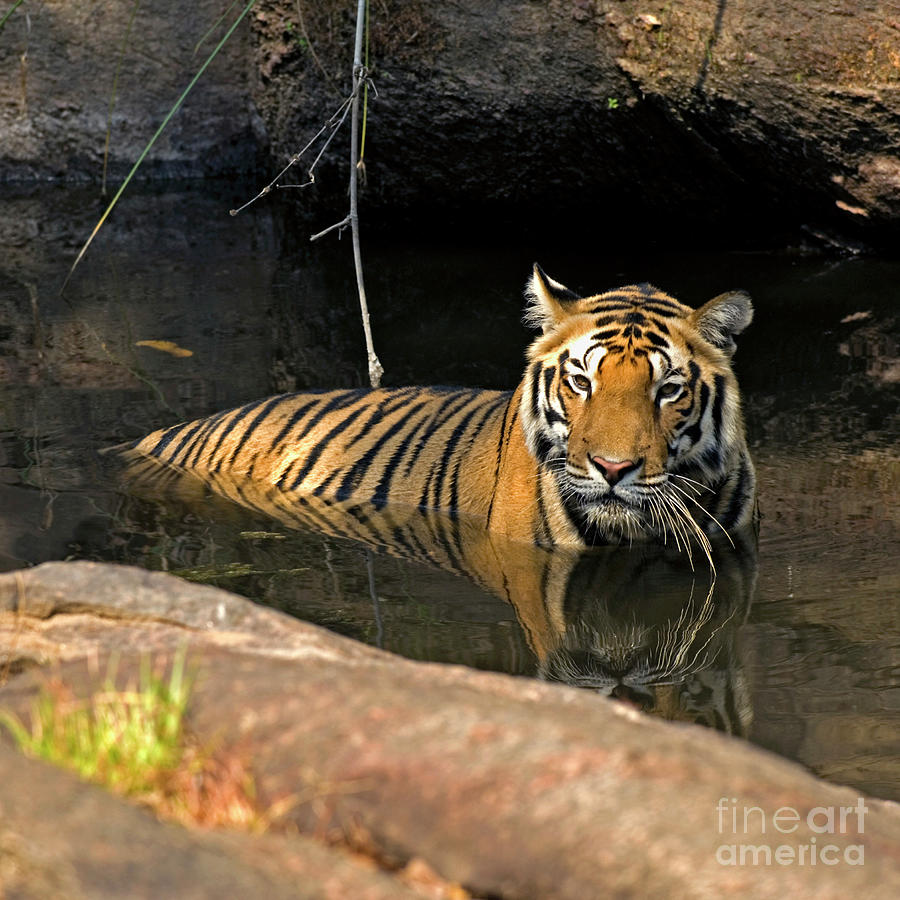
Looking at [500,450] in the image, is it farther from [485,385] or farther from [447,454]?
[485,385]

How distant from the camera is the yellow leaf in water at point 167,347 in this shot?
21.9ft

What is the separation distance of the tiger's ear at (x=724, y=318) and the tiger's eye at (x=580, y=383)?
0.43 m

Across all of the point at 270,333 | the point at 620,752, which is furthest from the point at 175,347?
the point at 620,752

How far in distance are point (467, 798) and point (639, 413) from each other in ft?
7.57

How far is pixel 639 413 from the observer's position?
3.99 meters

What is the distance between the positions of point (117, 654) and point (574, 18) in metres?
6.52

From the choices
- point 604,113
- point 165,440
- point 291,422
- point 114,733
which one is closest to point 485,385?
point 291,422

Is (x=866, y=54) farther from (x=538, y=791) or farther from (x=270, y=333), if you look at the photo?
(x=538, y=791)

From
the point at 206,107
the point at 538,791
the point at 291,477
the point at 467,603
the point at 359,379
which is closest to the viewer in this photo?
the point at 538,791

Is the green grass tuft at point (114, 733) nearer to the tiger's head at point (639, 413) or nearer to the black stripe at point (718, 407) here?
the tiger's head at point (639, 413)

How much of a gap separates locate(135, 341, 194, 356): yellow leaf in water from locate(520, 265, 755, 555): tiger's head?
9.01ft

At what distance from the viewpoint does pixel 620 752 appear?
190 cm

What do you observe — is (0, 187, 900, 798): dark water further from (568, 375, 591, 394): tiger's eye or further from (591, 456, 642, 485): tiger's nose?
(568, 375, 591, 394): tiger's eye

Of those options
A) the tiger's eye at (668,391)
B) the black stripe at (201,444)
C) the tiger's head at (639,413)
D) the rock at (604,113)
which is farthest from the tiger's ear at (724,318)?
the rock at (604,113)
